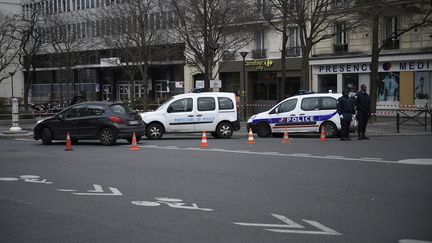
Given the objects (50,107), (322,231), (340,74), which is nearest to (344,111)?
(322,231)

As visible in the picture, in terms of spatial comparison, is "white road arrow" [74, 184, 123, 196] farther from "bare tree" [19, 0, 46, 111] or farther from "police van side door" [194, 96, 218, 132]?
"bare tree" [19, 0, 46, 111]

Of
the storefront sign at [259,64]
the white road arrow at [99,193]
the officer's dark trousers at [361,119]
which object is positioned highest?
the storefront sign at [259,64]

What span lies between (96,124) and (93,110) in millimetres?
597

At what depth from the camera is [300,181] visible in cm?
1041

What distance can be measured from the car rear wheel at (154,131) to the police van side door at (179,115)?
34cm

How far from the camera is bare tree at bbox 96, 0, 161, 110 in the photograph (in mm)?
34719

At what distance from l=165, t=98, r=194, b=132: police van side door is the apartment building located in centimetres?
1385

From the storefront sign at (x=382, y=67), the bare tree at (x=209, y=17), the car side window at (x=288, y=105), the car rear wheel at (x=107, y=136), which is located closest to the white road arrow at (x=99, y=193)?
the car rear wheel at (x=107, y=136)

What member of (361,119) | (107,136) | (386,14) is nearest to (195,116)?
(107,136)

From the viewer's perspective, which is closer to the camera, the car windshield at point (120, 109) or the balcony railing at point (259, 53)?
the car windshield at point (120, 109)

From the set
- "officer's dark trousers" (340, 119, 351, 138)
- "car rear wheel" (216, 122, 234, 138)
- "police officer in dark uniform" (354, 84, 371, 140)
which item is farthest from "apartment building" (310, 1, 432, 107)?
"officer's dark trousers" (340, 119, 351, 138)

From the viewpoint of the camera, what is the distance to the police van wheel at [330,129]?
68.7 ft

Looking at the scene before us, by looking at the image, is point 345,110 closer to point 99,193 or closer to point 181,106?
point 181,106

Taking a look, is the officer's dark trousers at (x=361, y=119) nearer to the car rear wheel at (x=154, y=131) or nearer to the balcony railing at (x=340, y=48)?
the car rear wheel at (x=154, y=131)
